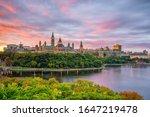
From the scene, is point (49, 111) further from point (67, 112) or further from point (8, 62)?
point (8, 62)

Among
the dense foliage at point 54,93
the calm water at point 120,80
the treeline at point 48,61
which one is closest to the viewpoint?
the dense foliage at point 54,93

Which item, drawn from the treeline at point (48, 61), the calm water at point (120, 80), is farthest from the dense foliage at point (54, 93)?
the treeline at point (48, 61)

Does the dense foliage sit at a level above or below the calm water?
above

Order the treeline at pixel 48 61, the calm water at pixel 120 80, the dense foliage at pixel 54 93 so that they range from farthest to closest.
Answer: the treeline at pixel 48 61
the calm water at pixel 120 80
the dense foliage at pixel 54 93

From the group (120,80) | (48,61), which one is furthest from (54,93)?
(48,61)

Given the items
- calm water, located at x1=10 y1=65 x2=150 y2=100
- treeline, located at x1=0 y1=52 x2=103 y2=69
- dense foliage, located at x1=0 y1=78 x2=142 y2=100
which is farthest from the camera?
treeline, located at x1=0 y1=52 x2=103 y2=69

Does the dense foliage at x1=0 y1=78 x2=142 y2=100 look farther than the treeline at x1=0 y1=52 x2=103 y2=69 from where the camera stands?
No

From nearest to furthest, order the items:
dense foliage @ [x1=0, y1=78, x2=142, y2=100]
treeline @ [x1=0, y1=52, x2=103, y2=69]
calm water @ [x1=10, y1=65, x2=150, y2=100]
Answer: dense foliage @ [x1=0, y1=78, x2=142, y2=100] → calm water @ [x1=10, y1=65, x2=150, y2=100] → treeline @ [x1=0, y1=52, x2=103, y2=69]

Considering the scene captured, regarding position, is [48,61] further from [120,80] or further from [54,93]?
[54,93]

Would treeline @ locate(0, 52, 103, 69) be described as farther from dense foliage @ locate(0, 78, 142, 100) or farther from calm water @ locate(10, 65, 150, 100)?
dense foliage @ locate(0, 78, 142, 100)

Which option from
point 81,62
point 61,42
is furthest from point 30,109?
point 61,42

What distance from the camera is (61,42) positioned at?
29953 millimetres

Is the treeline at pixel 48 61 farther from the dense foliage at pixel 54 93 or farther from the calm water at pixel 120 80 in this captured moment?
the dense foliage at pixel 54 93

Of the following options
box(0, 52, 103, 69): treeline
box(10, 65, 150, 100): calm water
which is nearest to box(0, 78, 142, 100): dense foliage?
box(10, 65, 150, 100): calm water
